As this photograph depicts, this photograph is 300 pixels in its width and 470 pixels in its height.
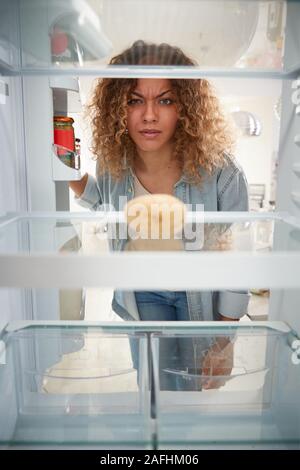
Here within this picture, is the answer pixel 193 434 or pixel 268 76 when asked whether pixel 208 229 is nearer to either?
pixel 268 76

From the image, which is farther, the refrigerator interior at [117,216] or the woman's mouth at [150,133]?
the woman's mouth at [150,133]

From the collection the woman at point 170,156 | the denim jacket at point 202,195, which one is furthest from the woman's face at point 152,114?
the denim jacket at point 202,195

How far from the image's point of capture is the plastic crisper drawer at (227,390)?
33.2 inches

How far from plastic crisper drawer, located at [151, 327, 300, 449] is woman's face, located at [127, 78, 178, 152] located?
55cm

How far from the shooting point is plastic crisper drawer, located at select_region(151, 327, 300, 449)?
33.2 inches

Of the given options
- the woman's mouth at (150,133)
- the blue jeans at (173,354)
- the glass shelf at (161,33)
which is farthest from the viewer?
the woman's mouth at (150,133)

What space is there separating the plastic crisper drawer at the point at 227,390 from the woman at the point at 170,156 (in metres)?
0.02

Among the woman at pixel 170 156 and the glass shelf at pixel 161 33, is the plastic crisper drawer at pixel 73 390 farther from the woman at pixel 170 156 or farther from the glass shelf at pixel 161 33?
the glass shelf at pixel 161 33

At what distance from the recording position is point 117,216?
111 cm

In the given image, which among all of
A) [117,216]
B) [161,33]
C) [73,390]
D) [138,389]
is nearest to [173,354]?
[138,389]

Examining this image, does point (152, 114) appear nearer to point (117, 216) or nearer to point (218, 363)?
point (117, 216)

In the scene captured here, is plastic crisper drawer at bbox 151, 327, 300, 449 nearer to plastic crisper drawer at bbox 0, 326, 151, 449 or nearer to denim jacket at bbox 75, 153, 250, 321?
plastic crisper drawer at bbox 0, 326, 151, 449

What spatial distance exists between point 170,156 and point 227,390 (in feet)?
2.21

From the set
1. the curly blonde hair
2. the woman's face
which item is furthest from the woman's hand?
the woman's face
